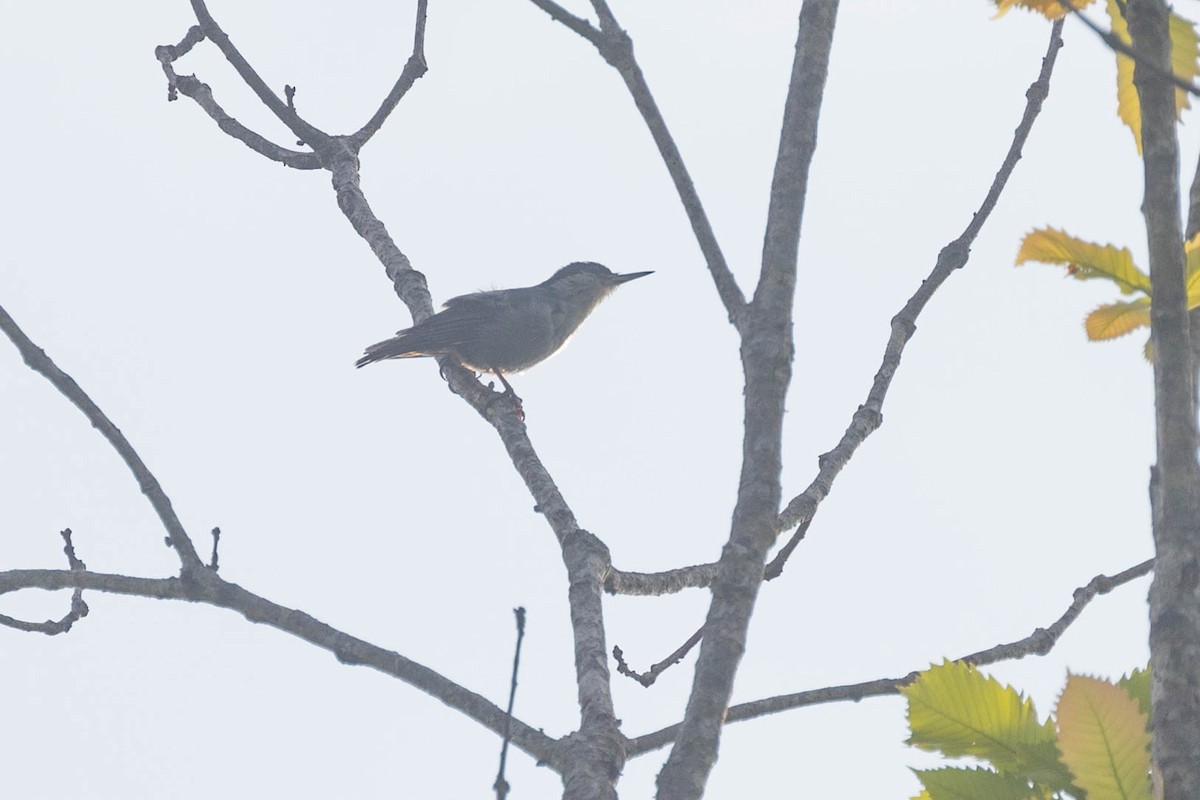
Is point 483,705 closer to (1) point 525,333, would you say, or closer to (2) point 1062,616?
(2) point 1062,616

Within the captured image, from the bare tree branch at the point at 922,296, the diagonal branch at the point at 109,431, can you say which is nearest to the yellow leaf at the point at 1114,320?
the bare tree branch at the point at 922,296

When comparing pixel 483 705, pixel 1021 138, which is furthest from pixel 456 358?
pixel 483 705

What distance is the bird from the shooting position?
933cm

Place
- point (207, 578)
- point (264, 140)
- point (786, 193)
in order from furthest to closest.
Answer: point (264, 140) → point (207, 578) → point (786, 193)

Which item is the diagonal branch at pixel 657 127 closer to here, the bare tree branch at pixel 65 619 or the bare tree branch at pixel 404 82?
the bare tree branch at pixel 65 619

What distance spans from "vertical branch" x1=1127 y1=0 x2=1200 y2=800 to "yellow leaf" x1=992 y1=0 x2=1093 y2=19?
1117mm

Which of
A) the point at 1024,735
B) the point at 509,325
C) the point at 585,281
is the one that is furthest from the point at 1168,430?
the point at 585,281

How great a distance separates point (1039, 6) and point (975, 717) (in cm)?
185

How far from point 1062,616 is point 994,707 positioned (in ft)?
4.59

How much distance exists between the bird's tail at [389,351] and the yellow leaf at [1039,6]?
5.98 meters

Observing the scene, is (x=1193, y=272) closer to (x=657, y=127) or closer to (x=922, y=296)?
(x=657, y=127)

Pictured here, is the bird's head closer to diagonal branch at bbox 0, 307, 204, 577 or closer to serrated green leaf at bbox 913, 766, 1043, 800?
diagonal branch at bbox 0, 307, 204, 577

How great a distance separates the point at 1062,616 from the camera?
4.20 metres

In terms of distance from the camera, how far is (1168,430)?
8.27ft
